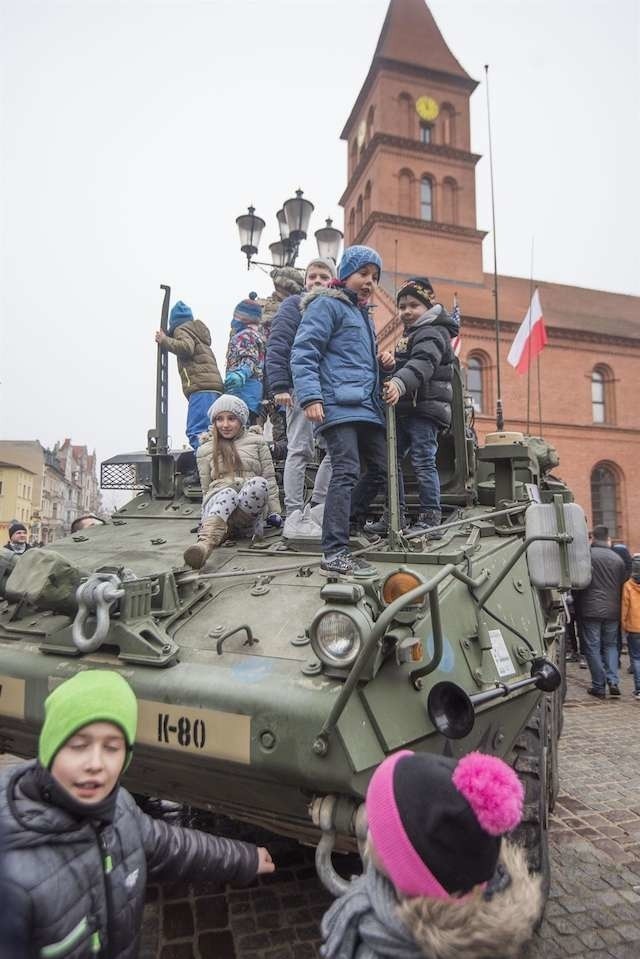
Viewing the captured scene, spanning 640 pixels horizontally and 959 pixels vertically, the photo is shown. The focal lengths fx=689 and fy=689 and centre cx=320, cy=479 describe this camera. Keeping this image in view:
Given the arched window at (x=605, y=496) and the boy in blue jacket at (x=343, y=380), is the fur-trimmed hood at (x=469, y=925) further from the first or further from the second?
the arched window at (x=605, y=496)

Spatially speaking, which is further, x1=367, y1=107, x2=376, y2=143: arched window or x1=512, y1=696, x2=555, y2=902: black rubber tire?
x1=367, y1=107, x2=376, y2=143: arched window

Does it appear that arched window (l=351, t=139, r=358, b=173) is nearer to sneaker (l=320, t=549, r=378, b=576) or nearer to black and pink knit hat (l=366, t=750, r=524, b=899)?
sneaker (l=320, t=549, r=378, b=576)

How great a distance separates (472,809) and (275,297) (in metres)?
7.42

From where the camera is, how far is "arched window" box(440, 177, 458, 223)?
32.9 meters

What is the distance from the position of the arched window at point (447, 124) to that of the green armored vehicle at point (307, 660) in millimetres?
34873

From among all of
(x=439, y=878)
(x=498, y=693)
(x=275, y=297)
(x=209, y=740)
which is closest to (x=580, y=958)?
(x=498, y=693)

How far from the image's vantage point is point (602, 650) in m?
8.92

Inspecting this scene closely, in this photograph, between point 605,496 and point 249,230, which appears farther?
point 605,496

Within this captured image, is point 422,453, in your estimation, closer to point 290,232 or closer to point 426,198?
point 290,232

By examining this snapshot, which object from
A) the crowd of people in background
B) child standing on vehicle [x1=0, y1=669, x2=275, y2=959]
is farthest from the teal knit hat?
the crowd of people in background

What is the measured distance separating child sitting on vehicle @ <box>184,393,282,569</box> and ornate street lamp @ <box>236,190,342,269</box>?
5441mm

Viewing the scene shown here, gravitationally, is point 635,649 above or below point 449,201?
below

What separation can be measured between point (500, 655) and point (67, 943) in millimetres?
2084

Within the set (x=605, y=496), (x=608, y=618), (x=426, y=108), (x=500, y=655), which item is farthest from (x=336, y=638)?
(x=426, y=108)
